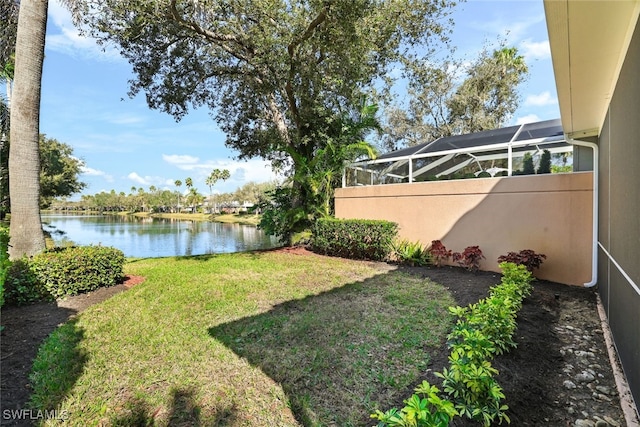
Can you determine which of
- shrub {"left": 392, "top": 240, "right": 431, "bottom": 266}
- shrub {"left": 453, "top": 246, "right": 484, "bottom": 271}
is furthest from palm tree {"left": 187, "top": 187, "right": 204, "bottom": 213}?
shrub {"left": 453, "top": 246, "right": 484, "bottom": 271}

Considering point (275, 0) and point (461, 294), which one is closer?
point (461, 294)

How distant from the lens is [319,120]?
1008 cm

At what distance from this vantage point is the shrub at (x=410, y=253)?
755cm

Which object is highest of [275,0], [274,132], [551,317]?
[275,0]

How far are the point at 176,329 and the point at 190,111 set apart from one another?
986 cm

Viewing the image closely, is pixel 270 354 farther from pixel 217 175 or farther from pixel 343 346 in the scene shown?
pixel 217 175

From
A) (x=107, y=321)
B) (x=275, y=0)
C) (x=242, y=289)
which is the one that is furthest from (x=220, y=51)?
(x=107, y=321)

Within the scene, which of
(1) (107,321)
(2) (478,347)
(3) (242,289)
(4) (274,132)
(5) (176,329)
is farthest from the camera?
(4) (274,132)

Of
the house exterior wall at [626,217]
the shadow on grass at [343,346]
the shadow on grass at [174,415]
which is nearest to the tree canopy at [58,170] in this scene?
the shadow on grass at [343,346]

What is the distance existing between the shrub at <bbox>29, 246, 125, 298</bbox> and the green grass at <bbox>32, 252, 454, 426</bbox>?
25.0 inches

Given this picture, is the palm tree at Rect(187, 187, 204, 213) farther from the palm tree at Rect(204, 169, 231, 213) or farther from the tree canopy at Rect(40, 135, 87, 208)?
the tree canopy at Rect(40, 135, 87, 208)

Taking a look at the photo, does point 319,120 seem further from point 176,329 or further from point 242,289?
point 176,329

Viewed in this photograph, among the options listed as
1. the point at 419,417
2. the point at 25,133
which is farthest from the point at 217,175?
the point at 419,417

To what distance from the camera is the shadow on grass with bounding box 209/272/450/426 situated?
246 cm
